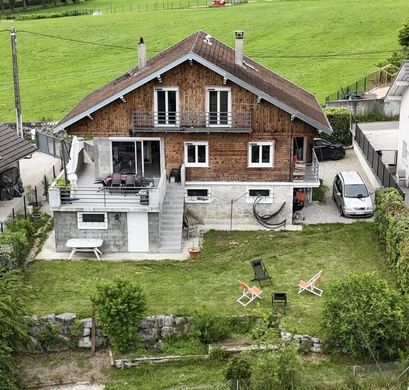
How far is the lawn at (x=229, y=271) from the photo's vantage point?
90.9 ft

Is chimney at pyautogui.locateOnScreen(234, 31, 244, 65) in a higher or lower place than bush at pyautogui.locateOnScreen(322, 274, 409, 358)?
higher

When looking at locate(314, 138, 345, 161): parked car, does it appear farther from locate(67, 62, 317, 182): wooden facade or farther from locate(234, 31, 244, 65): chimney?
locate(67, 62, 317, 182): wooden facade

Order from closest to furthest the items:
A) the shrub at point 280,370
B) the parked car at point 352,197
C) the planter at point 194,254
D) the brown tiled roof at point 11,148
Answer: the shrub at point 280,370
the planter at point 194,254
the parked car at point 352,197
the brown tiled roof at point 11,148

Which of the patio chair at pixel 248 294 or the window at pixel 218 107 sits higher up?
the window at pixel 218 107

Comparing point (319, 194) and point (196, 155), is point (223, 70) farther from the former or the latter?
point (319, 194)

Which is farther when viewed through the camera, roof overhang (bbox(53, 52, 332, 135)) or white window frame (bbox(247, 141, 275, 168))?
white window frame (bbox(247, 141, 275, 168))

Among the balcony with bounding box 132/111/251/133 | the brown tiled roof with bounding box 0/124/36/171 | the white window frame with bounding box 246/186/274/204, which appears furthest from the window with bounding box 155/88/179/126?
the brown tiled roof with bounding box 0/124/36/171

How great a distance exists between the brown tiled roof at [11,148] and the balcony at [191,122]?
7807mm

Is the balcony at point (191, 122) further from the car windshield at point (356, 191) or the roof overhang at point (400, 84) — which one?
the roof overhang at point (400, 84)

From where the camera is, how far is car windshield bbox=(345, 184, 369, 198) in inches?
1462

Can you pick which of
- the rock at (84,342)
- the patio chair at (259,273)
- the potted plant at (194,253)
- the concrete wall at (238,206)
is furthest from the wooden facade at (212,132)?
the rock at (84,342)

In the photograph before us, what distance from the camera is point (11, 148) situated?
133 ft

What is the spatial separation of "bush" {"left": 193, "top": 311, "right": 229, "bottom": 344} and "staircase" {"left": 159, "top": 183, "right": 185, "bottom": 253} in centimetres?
769

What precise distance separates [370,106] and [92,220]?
29.0 m
